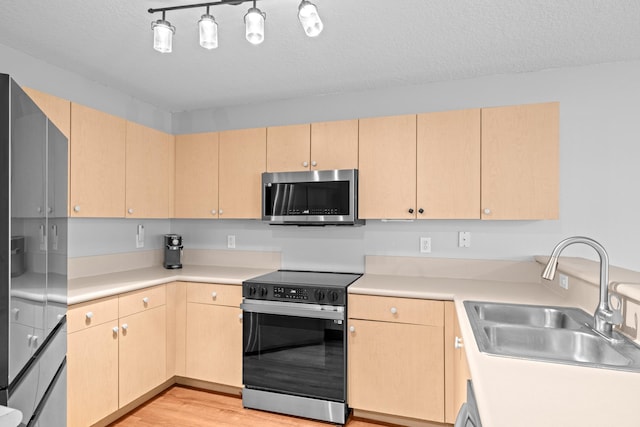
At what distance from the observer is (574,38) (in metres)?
2.12

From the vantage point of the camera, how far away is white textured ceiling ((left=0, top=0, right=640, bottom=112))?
6.00 ft

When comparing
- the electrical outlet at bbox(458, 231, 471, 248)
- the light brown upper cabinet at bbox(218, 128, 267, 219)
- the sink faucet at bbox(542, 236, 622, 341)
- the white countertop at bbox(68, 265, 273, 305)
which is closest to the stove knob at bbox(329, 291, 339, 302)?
the white countertop at bbox(68, 265, 273, 305)

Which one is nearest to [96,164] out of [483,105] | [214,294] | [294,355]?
[214,294]

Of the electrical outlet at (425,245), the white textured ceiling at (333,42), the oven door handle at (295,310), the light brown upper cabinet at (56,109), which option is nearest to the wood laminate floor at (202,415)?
the oven door handle at (295,310)

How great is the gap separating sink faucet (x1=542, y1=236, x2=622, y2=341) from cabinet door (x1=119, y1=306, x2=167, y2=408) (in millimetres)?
2459

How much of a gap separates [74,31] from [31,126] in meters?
1.35

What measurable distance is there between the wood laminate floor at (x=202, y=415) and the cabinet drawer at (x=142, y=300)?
28.4 inches

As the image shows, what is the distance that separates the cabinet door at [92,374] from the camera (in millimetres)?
2041

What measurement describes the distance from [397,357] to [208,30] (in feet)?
6.99

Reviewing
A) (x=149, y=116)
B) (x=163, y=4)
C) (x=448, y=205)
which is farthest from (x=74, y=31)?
(x=448, y=205)

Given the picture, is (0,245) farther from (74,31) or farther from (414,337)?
(414,337)

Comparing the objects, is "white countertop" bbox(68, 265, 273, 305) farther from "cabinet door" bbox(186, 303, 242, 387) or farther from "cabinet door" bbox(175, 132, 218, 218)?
"cabinet door" bbox(175, 132, 218, 218)

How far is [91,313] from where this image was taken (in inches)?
84.7

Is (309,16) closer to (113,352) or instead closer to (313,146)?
(313,146)
